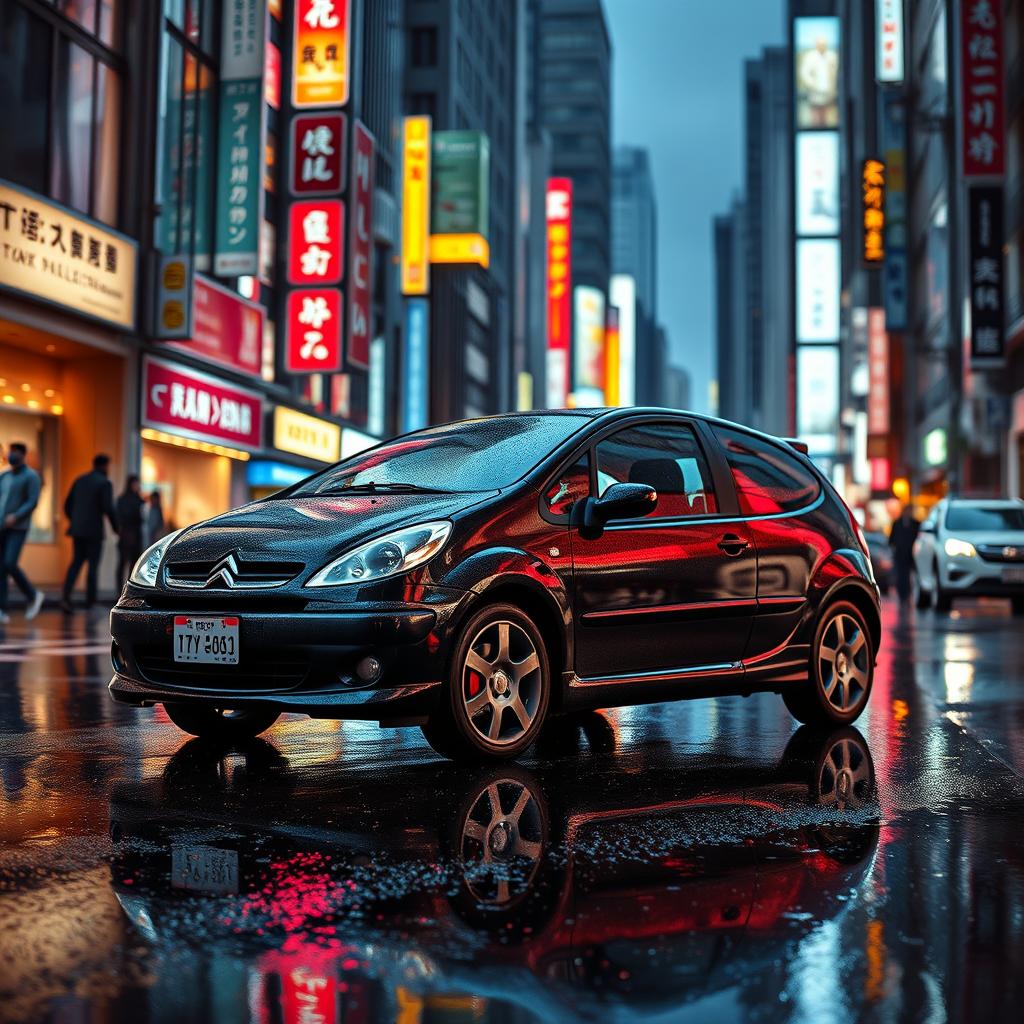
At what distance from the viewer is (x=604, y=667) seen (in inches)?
250

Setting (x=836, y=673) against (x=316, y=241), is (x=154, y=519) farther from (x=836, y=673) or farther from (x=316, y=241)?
(x=836, y=673)

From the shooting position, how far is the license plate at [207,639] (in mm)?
5766

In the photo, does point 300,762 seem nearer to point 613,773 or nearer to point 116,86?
point 613,773

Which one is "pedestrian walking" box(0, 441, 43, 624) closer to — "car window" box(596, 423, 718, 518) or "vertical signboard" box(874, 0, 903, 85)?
"car window" box(596, 423, 718, 518)

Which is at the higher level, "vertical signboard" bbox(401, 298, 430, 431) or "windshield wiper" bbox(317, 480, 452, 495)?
"vertical signboard" bbox(401, 298, 430, 431)

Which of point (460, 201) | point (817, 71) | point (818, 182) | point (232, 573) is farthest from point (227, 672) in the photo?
point (817, 71)

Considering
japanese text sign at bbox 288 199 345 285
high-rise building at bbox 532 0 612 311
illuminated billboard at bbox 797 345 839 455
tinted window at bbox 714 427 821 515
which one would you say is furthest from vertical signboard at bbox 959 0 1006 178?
high-rise building at bbox 532 0 612 311

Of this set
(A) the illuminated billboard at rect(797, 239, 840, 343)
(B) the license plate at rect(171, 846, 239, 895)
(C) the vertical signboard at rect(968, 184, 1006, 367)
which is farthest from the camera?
(A) the illuminated billboard at rect(797, 239, 840, 343)

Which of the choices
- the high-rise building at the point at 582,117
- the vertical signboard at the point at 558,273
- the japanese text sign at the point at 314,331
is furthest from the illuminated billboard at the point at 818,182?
the japanese text sign at the point at 314,331

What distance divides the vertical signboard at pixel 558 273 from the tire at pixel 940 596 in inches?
3064

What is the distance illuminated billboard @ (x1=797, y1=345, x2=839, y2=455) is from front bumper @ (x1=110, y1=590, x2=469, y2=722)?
3961 inches

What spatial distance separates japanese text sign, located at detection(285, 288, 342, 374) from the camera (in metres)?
31.0

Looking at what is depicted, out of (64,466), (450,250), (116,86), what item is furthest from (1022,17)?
(64,466)

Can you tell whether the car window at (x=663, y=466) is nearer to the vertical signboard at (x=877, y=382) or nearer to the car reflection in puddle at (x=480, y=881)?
the car reflection in puddle at (x=480, y=881)
